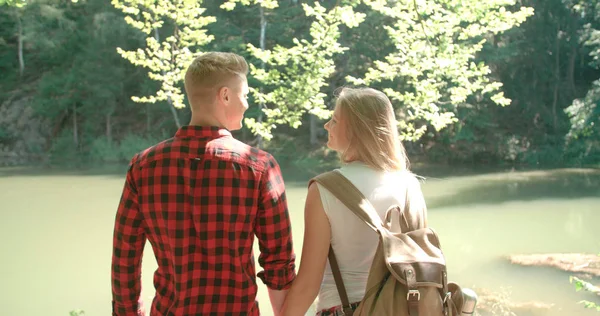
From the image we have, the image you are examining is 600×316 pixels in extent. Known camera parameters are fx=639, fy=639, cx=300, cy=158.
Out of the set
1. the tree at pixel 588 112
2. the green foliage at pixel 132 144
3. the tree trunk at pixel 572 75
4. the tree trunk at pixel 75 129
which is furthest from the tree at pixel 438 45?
the tree trunk at pixel 75 129

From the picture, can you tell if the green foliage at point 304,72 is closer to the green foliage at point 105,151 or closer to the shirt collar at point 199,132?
the shirt collar at point 199,132

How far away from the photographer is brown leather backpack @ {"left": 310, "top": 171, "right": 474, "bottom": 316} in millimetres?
1634

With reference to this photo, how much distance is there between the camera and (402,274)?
1.63 m

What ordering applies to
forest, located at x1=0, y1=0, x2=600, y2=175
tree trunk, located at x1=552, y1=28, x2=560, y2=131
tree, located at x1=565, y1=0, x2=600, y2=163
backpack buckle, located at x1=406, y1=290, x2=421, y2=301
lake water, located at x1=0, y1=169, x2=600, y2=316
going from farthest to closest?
tree trunk, located at x1=552, y1=28, x2=560, y2=131, forest, located at x1=0, y1=0, x2=600, y2=175, tree, located at x1=565, y1=0, x2=600, y2=163, lake water, located at x1=0, y1=169, x2=600, y2=316, backpack buckle, located at x1=406, y1=290, x2=421, y2=301

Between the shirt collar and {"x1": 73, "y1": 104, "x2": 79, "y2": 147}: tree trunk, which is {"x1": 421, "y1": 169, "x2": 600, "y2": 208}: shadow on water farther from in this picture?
{"x1": 73, "y1": 104, "x2": 79, "y2": 147}: tree trunk

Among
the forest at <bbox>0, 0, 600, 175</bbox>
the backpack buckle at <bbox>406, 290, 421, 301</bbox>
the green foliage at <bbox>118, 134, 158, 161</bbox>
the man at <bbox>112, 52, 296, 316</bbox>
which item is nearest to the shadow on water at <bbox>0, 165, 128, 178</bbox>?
the forest at <bbox>0, 0, 600, 175</bbox>

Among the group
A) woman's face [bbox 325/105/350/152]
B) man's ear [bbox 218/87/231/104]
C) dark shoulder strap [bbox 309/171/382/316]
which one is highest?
man's ear [bbox 218/87/231/104]

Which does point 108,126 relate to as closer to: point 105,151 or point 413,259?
point 105,151

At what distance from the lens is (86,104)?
83.8 ft

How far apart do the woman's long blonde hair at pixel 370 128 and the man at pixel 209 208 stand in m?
0.25

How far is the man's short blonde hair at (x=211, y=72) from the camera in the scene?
180 centimetres

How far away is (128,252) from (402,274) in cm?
80

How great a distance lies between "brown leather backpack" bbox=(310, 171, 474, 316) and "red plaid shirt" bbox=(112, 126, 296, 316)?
0.75 feet

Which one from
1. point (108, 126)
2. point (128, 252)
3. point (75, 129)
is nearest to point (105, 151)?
point (108, 126)
